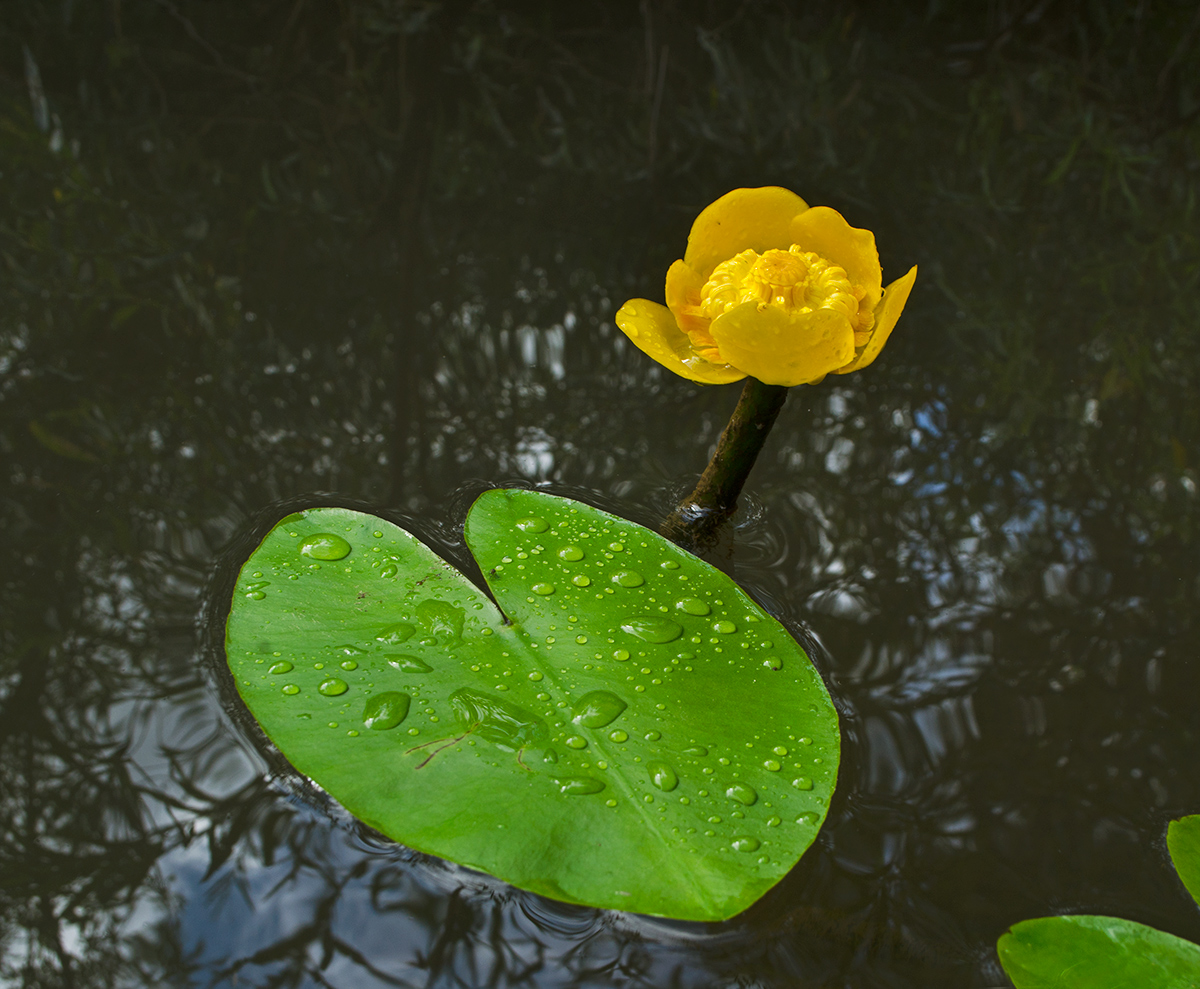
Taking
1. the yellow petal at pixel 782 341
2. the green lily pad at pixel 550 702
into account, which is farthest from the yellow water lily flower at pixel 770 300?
the green lily pad at pixel 550 702

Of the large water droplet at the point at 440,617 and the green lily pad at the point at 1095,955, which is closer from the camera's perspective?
the green lily pad at the point at 1095,955

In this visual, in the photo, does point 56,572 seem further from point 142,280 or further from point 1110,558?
point 1110,558

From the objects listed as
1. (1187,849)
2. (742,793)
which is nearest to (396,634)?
(742,793)

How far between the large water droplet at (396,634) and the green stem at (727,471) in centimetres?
37

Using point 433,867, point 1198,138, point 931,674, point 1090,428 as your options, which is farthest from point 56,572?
point 1198,138

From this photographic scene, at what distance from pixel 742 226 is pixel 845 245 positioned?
107 millimetres

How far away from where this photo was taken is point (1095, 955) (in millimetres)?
711

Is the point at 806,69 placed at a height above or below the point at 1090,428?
above

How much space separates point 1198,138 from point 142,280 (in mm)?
2458

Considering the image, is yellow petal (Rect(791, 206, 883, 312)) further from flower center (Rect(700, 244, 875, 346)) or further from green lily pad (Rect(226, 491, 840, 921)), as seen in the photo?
green lily pad (Rect(226, 491, 840, 921))

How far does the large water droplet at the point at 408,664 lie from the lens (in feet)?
2.52

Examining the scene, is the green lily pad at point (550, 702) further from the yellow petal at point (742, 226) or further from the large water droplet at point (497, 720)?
the yellow petal at point (742, 226)

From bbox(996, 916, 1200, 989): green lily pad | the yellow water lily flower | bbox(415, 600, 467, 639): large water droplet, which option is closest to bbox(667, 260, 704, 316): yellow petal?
the yellow water lily flower

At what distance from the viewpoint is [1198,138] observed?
83.8 inches
